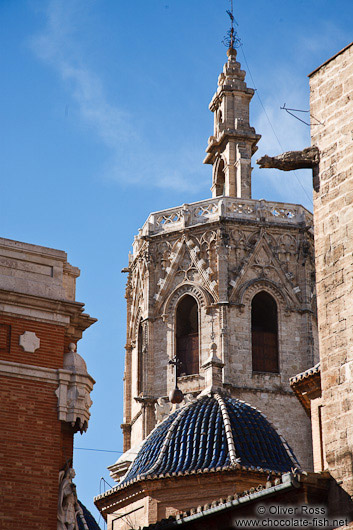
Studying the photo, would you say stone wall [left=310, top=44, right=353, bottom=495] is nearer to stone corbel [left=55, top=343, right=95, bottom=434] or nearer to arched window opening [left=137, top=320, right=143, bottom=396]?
stone corbel [left=55, top=343, right=95, bottom=434]

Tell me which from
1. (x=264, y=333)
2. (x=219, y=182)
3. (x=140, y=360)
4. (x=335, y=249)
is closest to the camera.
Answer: (x=335, y=249)

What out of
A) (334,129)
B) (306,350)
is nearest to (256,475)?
(334,129)

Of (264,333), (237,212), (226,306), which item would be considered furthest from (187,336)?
(237,212)

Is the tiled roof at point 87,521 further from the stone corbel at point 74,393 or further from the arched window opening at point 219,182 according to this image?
the arched window opening at point 219,182

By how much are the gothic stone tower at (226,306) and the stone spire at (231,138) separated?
82cm

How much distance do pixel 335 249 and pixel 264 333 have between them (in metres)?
23.6

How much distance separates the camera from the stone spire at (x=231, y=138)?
4678 cm

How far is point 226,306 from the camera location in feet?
141

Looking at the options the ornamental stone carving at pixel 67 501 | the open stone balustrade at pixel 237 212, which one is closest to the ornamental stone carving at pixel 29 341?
the ornamental stone carving at pixel 67 501

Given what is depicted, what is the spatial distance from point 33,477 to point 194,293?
23.1 metres

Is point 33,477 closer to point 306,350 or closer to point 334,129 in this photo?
point 334,129

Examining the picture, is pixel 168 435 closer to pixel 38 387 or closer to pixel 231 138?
pixel 38 387

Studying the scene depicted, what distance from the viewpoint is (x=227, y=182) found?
47.0 meters

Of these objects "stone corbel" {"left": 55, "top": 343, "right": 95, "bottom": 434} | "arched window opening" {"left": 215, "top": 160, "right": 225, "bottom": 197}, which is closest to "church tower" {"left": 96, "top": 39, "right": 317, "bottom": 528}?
"arched window opening" {"left": 215, "top": 160, "right": 225, "bottom": 197}
